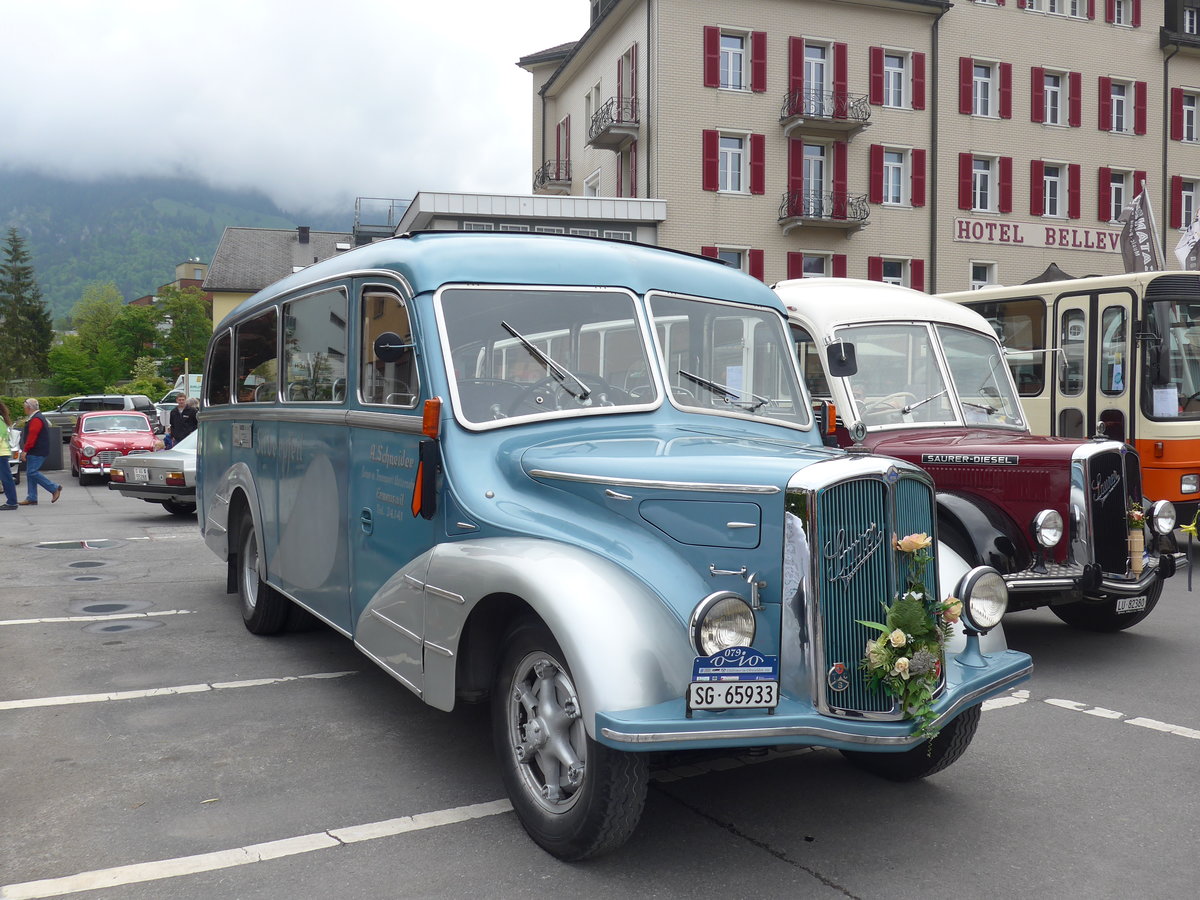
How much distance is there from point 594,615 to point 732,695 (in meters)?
0.50

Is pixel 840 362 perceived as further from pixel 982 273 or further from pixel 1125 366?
pixel 982 273

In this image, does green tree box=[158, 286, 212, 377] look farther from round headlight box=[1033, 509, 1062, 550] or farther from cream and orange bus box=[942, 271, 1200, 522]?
round headlight box=[1033, 509, 1062, 550]

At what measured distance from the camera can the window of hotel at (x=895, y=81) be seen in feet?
107

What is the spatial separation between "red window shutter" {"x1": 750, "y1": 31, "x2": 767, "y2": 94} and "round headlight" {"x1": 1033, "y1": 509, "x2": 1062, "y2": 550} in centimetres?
2645

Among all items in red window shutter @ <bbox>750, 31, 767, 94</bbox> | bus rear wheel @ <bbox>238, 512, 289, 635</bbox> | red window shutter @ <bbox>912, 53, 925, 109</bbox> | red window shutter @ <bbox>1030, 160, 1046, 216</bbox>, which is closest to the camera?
bus rear wheel @ <bbox>238, 512, 289, 635</bbox>

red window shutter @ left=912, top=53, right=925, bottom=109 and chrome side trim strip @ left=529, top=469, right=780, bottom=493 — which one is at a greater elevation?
red window shutter @ left=912, top=53, right=925, bottom=109

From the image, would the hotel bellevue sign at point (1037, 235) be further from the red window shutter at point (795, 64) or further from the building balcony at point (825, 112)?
the red window shutter at point (795, 64)

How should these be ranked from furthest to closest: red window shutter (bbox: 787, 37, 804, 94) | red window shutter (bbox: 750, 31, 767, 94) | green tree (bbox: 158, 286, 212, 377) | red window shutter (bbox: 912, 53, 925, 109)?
green tree (bbox: 158, 286, 212, 377) < red window shutter (bbox: 912, 53, 925, 109) < red window shutter (bbox: 787, 37, 804, 94) < red window shutter (bbox: 750, 31, 767, 94)

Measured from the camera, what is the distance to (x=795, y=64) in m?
31.2

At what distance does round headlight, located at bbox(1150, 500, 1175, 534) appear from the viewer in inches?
275

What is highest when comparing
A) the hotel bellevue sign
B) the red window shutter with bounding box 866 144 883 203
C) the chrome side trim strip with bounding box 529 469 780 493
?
the red window shutter with bounding box 866 144 883 203

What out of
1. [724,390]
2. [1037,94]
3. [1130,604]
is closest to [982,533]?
[1130,604]

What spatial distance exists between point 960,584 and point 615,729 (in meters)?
1.48

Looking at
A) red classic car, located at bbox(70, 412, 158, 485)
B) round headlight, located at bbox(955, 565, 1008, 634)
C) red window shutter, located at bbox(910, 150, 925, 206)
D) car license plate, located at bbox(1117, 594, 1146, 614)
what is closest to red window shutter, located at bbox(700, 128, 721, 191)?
red window shutter, located at bbox(910, 150, 925, 206)
